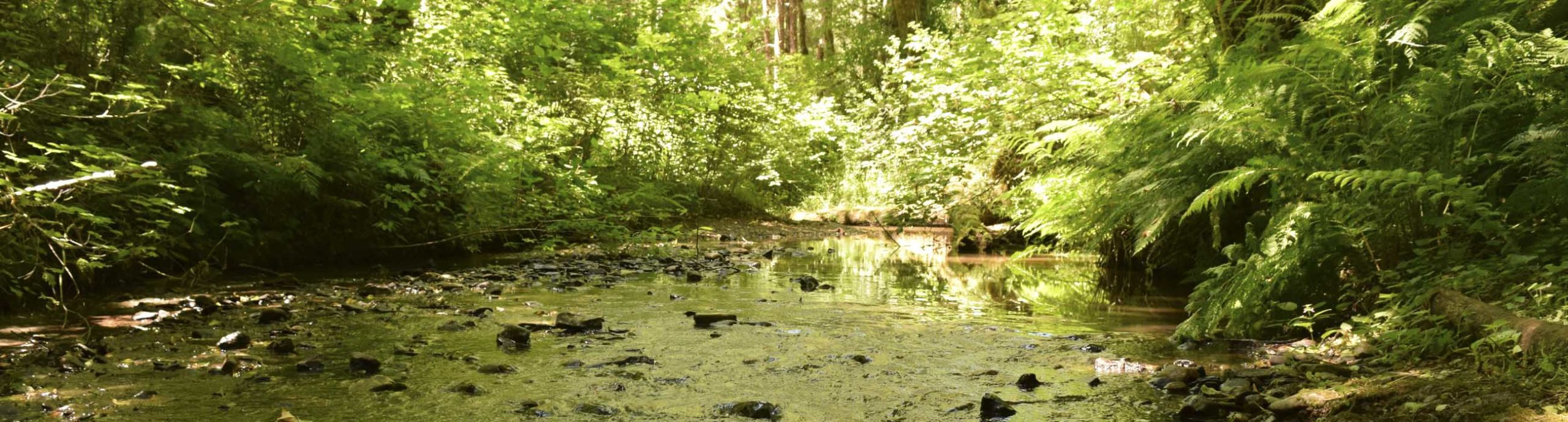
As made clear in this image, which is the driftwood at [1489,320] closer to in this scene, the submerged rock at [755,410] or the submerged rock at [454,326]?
the submerged rock at [755,410]

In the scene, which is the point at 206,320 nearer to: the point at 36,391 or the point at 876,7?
the point at 36,391

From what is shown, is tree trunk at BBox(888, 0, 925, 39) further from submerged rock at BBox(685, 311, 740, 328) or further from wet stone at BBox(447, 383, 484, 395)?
wet stone at BBox(447, 383, 484, 395)

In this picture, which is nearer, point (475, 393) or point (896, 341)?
point (475, 393)

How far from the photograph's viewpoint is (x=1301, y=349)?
14.4 feet

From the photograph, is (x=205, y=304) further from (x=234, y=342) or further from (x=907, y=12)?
(x=907, y=12)

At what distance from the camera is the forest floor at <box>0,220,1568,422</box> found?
334 cm

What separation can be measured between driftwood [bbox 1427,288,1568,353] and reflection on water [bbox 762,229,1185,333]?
178cm

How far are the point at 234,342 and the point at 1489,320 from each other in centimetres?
533

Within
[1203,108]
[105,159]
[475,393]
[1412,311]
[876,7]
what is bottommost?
[475,393]

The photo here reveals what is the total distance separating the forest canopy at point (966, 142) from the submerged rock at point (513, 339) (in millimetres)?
1890

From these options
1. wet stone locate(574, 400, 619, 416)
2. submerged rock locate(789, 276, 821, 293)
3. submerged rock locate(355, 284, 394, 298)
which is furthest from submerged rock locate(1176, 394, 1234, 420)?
submerged rock locate(355, 284, 394, 298)

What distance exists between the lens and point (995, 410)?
3414 mm

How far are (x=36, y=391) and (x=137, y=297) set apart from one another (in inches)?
108

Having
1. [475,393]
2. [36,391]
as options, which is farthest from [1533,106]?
[36,391]
